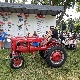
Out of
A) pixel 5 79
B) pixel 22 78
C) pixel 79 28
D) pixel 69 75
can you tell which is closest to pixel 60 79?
pixel 69 75

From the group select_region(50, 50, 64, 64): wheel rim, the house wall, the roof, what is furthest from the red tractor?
the house wall

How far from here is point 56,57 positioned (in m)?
9.27

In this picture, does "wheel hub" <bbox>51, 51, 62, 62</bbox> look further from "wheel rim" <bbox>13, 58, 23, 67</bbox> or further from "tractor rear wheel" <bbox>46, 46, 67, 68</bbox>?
"wheel rim" <bbox>13, 58, 23, 67</bbox>

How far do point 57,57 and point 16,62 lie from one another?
5.63 ft

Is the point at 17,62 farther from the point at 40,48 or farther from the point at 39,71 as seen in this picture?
the point at 40,48

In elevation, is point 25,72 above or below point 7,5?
below

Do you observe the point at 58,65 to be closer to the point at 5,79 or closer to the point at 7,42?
the point at 5,79

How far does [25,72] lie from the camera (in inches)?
342

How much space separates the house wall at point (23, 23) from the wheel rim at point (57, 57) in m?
6.46

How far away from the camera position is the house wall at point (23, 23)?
15120 mm

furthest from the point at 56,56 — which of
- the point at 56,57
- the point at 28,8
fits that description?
the point at 28,8

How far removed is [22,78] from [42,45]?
2152 mm

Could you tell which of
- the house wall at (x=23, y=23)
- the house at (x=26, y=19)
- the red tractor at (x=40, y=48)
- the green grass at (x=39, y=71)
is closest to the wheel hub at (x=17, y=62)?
the red tractor at (x=40, y=48)

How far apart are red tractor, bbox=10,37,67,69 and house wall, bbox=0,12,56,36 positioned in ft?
19.1
